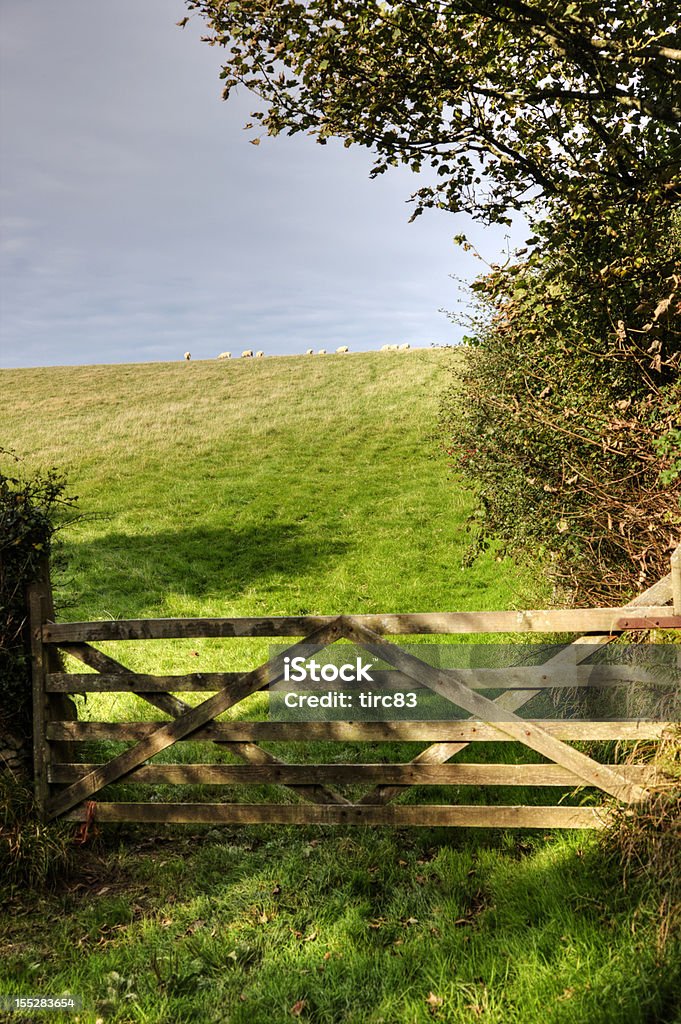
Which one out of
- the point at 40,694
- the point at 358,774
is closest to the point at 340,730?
the point at 358,774

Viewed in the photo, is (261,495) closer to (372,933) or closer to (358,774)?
(358,774)

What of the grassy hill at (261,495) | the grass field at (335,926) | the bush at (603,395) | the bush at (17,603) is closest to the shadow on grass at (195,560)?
the grassy hill at (261,495)

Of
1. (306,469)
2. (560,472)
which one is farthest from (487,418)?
(306,469)

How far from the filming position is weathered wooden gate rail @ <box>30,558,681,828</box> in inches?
200

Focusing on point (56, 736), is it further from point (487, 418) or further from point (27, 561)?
point (487, 418)

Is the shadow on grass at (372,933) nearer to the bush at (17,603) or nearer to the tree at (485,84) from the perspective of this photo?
the bush at (17,603)

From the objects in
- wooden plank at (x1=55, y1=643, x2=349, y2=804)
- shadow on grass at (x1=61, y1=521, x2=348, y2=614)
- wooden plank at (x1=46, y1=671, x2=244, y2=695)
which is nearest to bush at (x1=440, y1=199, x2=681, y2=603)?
wooden plank at (x1=55, y1=643, x2=349, y2=804)

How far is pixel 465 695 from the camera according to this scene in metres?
5.12

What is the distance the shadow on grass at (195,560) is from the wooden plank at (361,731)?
30.8ft

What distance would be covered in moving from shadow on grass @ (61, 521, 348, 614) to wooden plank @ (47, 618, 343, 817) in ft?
30.5

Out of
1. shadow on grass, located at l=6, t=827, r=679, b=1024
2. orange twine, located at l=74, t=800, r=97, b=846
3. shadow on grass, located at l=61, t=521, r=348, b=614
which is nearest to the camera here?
shadow on grass, located at l=6, t=827, r=679, b=1024

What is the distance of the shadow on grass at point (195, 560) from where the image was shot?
16.2 m

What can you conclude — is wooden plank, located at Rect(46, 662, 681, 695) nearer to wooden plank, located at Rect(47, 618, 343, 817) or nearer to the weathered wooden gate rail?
the weathered wooden gate rail

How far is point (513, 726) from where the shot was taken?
5.11 metres
